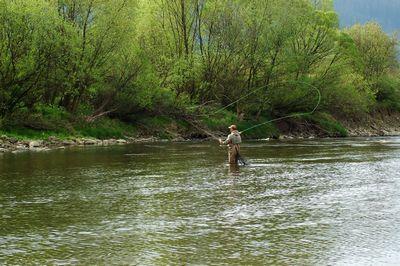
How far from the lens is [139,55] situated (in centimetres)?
4691

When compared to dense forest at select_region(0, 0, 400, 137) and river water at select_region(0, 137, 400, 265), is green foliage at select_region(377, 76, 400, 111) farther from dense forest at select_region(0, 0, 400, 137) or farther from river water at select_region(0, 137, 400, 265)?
river water at select_region(0, 137, 400, 265)

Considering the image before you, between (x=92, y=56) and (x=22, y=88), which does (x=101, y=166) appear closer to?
(x=22, y=88)

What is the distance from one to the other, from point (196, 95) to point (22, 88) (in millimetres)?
18814

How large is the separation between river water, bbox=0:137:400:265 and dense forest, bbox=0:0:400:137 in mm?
14732

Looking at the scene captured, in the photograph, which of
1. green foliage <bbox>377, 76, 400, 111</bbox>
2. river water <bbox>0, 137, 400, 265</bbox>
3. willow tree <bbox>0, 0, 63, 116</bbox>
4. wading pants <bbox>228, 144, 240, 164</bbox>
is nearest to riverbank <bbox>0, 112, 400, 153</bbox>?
willow tree <bbox>0, 0, 63, 116</bbox>

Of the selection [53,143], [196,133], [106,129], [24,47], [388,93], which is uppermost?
[24,47]

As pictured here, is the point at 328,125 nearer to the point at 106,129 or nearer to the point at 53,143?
the point at 106,129

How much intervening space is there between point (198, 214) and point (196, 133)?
124 ft

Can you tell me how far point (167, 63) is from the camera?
51906 mm

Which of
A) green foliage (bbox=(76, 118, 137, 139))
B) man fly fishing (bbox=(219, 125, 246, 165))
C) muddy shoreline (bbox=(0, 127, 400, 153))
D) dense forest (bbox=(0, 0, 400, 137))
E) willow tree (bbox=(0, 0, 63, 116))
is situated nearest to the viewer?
man fly fishing (bbox=(219, 125, 246, 165))

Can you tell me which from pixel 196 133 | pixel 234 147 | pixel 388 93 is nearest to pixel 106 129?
pixel 196 133

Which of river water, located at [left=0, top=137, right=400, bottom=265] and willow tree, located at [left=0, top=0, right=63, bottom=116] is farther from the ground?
willow tree, located at [left=0, top=0, right=63, bottom=116]

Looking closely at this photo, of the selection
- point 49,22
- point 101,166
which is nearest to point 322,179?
point 101,166

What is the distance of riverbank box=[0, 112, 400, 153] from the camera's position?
123 feet
